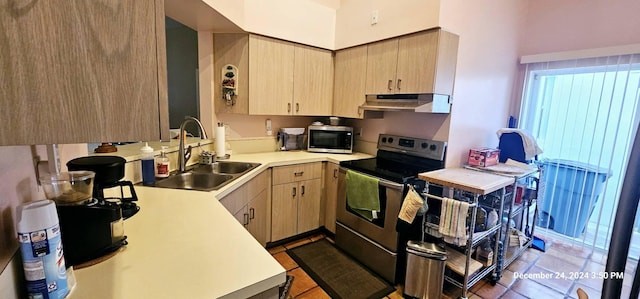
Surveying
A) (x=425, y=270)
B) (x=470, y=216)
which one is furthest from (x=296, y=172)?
(x=470, y=216)

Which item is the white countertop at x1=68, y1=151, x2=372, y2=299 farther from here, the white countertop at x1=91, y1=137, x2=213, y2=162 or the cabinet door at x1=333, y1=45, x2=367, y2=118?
the cabinet door at x1=333, y1=45, x2=367, y2=118

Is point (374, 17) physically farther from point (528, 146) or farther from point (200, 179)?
point (200, 179)

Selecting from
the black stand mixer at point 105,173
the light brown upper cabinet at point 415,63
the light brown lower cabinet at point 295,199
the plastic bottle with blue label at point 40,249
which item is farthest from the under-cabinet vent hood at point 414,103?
the plastic bottle with blue label at point 40,249

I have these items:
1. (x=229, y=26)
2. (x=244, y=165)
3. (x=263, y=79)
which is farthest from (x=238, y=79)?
(x=244, y=165)

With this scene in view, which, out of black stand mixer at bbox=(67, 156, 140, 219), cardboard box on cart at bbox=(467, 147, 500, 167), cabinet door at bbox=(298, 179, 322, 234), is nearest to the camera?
black stand mixer at bbox=(67, 156, 140, 219)

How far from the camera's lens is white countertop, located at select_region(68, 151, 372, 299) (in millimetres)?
756

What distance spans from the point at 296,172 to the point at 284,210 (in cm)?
39

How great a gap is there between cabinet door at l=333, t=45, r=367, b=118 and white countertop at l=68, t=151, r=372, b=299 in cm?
198

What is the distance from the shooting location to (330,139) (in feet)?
10.3

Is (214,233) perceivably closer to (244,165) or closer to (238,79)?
(244,165)

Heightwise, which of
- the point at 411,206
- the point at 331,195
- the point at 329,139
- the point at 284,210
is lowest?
the point at 284,210

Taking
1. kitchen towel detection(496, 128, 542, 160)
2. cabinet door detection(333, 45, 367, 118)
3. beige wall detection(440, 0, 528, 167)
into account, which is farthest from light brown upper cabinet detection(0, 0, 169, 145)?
kitchen towel detection(496, 128, 542, 160)

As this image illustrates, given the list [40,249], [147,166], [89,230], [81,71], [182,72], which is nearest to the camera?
[81,71]

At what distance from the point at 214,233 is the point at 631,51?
3.40 metres
